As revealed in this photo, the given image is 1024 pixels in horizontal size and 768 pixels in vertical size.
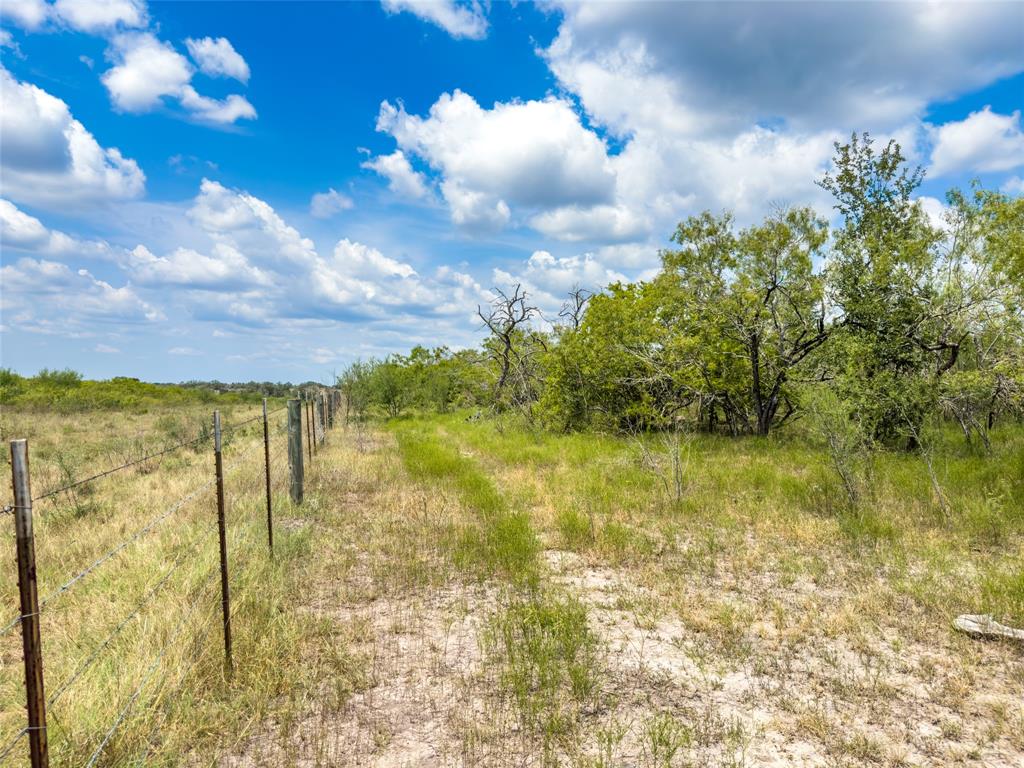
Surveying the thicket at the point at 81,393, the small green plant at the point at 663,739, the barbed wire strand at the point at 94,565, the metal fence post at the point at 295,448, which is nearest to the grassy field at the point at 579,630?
the small green plant at the point at 663,739

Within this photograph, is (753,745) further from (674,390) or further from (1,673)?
(674,390)

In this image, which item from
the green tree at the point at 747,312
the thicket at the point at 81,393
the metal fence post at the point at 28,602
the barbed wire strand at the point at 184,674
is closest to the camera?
the metal fence post at the point at 28,602

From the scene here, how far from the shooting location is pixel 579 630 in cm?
520

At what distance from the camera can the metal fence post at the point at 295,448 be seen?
9.61 metres

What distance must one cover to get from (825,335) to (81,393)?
4303cm

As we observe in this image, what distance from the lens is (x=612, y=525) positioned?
8.55 m

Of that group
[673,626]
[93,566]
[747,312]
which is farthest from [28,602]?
[747,312]

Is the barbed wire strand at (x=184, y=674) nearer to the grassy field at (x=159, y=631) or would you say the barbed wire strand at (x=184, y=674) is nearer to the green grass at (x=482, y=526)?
the grassy field at (x=159, y=631)

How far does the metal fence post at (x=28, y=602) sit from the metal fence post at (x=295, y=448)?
24.2ft

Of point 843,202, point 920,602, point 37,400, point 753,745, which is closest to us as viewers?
point 753,745

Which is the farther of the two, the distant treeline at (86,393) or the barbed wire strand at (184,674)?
the distant treeline at (86,393)

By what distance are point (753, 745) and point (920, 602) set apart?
3211 millimetres

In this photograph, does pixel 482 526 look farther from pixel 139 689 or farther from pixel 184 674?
pixel 139 689

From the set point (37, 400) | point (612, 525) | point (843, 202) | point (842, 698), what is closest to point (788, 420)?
point (843, 202)
